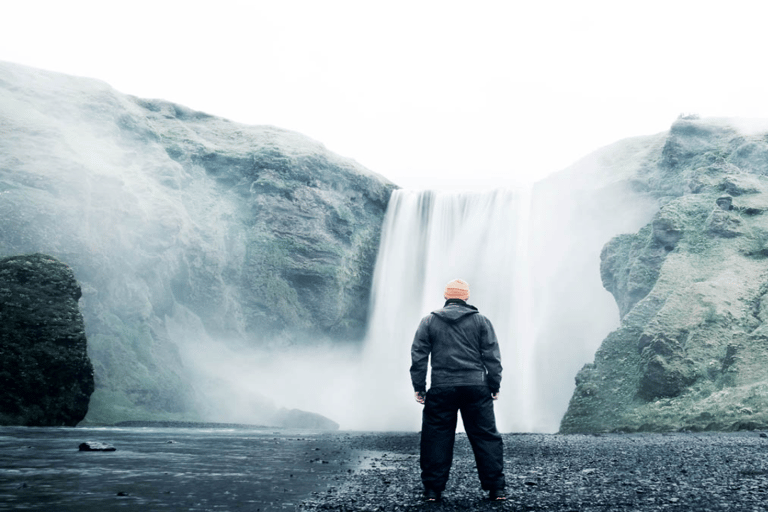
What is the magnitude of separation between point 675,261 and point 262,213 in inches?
1207

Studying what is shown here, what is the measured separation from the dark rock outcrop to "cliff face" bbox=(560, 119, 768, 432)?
863 inches

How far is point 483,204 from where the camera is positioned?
4616 cm

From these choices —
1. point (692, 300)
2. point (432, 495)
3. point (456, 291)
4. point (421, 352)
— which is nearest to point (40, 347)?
point (421, 352)

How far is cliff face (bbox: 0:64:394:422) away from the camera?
34.2m

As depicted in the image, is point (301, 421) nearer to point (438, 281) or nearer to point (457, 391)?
point (438, 281)

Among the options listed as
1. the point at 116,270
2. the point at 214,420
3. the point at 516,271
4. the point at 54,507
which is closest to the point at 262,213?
the point at 116,270

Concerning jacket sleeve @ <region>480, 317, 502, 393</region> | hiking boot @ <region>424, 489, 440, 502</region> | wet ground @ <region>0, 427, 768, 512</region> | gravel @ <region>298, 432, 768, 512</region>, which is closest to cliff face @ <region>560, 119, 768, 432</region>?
gravel @ <region>298, 432, 768, 512</region>

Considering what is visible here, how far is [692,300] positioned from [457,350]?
81.5ft

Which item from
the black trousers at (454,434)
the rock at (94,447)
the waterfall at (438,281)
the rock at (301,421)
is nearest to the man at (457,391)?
the black trousers at (454,434)

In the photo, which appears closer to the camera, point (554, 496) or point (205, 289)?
point (554, 496)

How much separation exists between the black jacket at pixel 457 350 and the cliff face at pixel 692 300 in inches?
663

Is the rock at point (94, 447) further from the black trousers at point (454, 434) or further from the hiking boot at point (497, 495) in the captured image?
the hiking boot at point (497, 495)

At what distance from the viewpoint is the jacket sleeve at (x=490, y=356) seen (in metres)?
6.61

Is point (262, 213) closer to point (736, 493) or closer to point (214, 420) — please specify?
point (214, 420)
